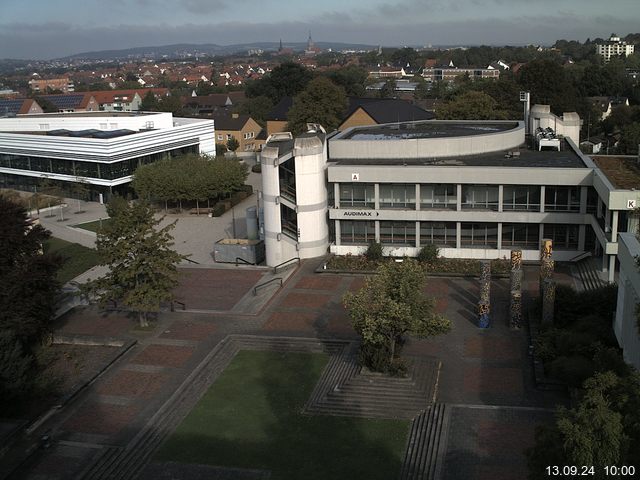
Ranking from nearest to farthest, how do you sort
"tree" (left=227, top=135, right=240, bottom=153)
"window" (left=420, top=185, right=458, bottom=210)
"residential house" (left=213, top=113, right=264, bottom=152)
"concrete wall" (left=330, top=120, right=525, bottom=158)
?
"window" (left=420, top=185, right=458, bottom=210) → "concrete wall" (left=330, top=120, right=525, bottom=158) → "tree" (left=227, top=135, right=240, bottom=153) → "residential house" (left=213, top=113, right=264, bottom=152)

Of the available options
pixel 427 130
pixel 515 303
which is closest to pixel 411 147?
pixel 427 130

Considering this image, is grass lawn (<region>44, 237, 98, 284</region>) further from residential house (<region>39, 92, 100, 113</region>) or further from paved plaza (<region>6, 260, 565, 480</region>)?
residential house (<region>39, 92, 100, 113</region>)

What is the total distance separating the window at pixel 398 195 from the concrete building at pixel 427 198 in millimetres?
56

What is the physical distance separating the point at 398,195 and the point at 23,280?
20.8 meters

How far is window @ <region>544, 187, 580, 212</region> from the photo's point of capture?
37688 mm

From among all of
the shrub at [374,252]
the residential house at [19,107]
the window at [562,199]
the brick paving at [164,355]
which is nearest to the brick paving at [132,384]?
the brick paving at [164,355]

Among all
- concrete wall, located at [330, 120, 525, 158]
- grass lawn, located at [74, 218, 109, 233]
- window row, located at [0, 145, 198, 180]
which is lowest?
grass lawn, located at [74, 218, 109, 233]

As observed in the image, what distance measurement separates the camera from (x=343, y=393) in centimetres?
2441

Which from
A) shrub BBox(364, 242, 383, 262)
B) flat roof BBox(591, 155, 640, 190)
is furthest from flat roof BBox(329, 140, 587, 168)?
→ shrub BBox(364, 242, 383, 262)

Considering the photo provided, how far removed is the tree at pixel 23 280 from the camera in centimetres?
2675

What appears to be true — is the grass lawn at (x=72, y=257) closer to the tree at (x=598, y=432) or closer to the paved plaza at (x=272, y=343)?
the paved plaza at (x=272, y=343)

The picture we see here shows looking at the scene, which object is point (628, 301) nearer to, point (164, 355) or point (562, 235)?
point (562, 235)

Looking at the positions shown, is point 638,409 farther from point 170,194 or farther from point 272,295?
point 170,194

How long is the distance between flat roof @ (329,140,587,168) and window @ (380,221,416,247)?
3688 mm
